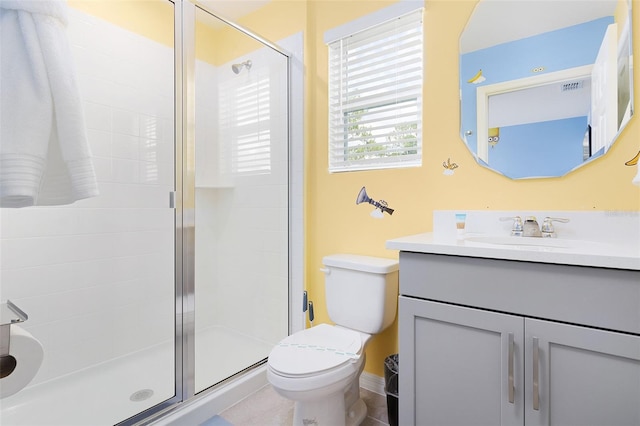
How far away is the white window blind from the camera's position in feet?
5.77

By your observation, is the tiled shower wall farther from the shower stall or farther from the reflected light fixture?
the reflected light fixture

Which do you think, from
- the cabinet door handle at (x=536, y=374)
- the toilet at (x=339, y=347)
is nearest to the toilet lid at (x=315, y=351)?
the toilet at (x=339, y=347)

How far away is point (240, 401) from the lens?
1.76 m

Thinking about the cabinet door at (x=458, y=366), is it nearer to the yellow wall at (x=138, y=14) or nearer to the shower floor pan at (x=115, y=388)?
the shower floor pan at (x=115, y=388)

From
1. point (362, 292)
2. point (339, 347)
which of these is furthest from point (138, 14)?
point (339, 347)

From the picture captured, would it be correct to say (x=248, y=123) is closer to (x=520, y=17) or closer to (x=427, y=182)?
(x=427, y=182)

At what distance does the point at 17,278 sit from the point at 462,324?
2.03 m

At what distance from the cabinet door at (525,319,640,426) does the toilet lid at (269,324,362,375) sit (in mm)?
662

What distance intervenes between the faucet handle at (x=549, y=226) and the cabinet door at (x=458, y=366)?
1.79 ft

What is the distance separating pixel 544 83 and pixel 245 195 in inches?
70.9

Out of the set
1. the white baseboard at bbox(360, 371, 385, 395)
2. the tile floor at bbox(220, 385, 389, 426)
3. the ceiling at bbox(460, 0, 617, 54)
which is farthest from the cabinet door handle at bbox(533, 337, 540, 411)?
the ceiling at bbox(460, 0, 617, 54)

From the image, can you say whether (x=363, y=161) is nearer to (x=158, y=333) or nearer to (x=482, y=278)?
(x=482, y=278)

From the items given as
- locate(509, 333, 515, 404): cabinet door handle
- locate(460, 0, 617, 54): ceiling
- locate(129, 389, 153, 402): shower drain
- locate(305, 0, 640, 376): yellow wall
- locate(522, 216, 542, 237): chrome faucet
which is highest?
locate(460, 0, 617, 54): ceiling

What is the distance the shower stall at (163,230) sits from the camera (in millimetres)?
1656
